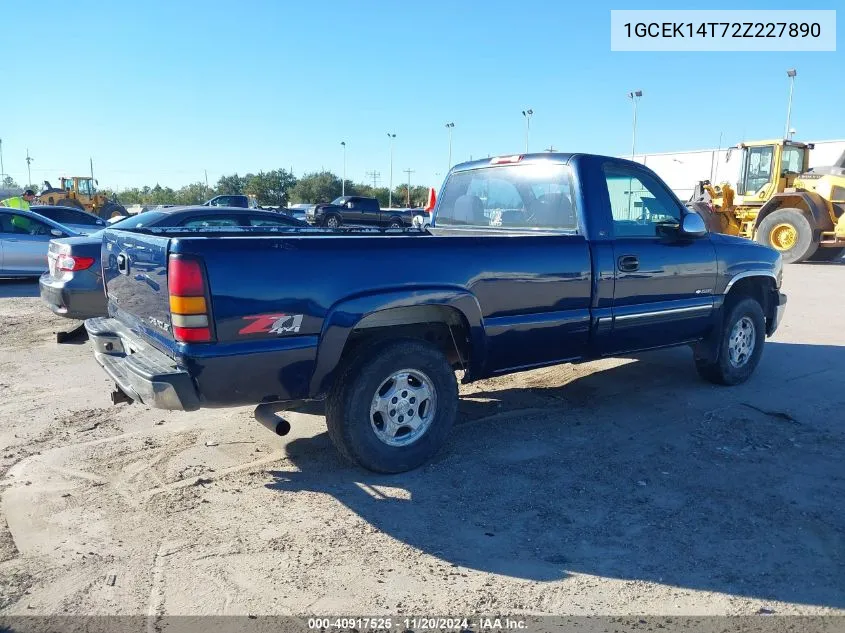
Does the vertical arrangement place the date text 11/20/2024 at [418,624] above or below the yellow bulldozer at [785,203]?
below

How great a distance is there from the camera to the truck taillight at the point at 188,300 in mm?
3183

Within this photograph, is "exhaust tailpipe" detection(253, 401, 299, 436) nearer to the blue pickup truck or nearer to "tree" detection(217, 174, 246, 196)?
the blue pickup truck

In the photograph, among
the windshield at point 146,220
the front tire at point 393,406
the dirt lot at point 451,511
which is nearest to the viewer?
the dirt lot at point 451,511

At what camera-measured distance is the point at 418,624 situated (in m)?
2.67

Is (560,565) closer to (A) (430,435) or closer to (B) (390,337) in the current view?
(A) (430,435)

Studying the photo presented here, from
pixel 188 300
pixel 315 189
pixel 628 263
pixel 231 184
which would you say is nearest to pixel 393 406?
A: pixel 188 300

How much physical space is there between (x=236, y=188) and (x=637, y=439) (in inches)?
3026

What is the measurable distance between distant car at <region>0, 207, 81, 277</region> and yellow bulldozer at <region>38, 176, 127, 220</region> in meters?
22.1

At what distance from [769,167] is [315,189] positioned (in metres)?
60.6

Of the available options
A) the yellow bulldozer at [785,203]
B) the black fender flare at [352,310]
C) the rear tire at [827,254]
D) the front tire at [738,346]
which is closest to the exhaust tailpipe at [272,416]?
the black fender flare at [352,310]

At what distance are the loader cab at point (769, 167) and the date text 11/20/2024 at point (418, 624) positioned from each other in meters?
18.1

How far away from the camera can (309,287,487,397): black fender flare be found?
3578mm

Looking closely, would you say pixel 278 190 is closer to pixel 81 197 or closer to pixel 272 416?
pixel 81 197

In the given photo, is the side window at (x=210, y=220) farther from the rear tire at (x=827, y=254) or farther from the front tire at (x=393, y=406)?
the rear tire at (x=827, y=254)
